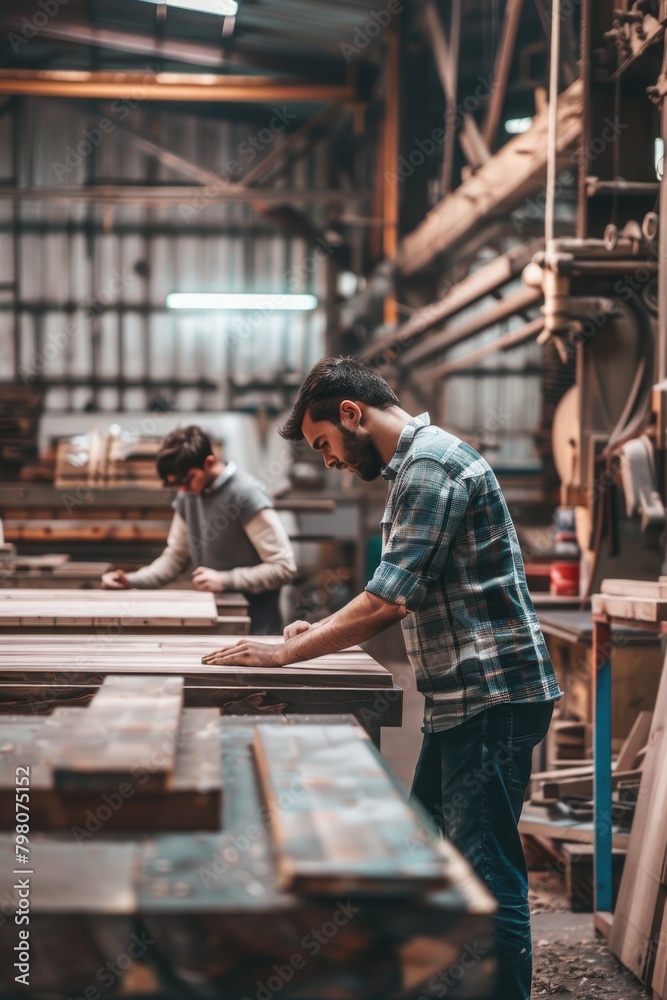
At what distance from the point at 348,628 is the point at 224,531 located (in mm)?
2604

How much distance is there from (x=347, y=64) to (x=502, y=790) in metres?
10.6

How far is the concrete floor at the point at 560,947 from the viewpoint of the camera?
3131mm

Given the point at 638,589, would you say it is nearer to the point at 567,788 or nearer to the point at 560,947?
the point at 560,947

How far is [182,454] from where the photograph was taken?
14.9 feet

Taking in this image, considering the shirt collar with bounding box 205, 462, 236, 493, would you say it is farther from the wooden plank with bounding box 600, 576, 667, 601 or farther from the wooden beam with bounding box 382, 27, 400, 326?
the wooden beam with bounding box 382, 27, 400, 326

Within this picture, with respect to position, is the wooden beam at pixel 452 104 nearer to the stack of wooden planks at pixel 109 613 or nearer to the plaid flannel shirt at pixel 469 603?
the stack of wooden planks at pixel 109 613

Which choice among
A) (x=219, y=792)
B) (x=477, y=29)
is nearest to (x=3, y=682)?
(x=219, y=792)

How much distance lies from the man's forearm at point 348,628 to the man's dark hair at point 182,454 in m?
2.40

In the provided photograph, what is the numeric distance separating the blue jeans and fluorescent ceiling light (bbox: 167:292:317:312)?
9821mm

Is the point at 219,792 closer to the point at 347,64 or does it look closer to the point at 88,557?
the point at 88,557

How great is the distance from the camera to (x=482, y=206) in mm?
6824

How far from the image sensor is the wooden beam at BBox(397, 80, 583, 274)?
17.4 ft

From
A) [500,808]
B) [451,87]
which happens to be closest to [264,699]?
[500,808]

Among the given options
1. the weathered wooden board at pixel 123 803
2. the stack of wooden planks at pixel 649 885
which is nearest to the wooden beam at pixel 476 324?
the stack of wooden planks at pixel 649 885
